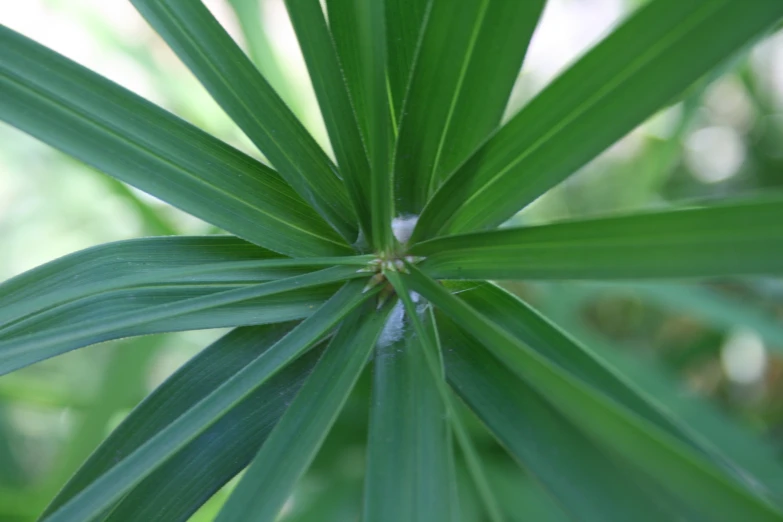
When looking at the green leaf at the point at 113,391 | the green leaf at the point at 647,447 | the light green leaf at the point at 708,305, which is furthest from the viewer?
the light green leaf at the point at 708,305

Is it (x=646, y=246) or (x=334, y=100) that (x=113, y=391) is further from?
(x=646, y=246)

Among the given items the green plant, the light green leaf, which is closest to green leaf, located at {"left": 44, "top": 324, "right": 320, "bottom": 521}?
the green plant

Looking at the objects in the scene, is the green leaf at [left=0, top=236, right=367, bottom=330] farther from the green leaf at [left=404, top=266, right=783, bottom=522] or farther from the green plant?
the green leaf at [left=404, top=266, right=783, bottom=522]

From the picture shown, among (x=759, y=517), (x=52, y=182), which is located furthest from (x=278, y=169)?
(x=52, y=182)

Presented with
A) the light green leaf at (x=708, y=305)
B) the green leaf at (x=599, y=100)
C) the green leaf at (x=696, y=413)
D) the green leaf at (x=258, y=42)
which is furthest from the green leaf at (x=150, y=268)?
the light green leaf at (x=708, y=305)

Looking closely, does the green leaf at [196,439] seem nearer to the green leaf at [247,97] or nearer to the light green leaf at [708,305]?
the green leaf at [247,97]

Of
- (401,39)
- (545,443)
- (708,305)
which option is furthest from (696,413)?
(401,39)

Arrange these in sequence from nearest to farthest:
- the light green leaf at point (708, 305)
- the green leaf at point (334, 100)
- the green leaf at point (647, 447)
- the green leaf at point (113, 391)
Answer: the green leaf at point (647, 447)
the green leaf at point (334, 100)
the green leaf at point (113, 391)
the light green leaf at point (708, 305)
